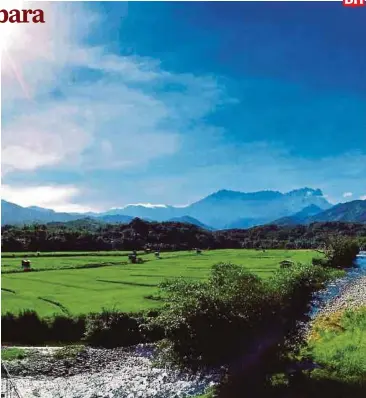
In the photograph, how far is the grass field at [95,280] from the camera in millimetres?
16422

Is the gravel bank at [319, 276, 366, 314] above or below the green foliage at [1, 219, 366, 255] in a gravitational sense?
below

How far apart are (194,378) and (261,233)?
3625cm

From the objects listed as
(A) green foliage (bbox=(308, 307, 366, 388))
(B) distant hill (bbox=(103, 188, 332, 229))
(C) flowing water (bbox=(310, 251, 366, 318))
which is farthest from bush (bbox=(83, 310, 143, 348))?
(B) distant hill (bbox=(103, 188, 332, 229))

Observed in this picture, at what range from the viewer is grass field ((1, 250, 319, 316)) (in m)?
16.4

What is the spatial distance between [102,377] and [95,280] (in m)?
11.0

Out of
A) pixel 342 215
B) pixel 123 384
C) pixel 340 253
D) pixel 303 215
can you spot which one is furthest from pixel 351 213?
pixel 123 384

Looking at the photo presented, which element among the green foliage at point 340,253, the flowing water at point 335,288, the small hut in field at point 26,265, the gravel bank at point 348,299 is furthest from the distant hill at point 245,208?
the small hut in field at point 26,265

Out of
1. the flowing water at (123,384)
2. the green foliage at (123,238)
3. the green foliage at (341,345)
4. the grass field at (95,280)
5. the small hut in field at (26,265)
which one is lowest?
the flowing water at (123,384)

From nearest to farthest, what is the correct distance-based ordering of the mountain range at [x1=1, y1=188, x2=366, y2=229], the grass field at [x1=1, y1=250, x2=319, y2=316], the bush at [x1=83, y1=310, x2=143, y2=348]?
the bush at [x1=83, y1=310, x2=143, y2=348]
the grass field at [x1=1, y1=250, x2=319, y2=316]
the mountain range at [x1=1, y1=188, x2=366, y2=229]

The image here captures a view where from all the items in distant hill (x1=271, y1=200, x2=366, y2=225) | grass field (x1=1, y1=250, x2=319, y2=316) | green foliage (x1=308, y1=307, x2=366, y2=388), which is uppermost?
distant hill (x1=271, y1=200, x2=366, y2=225)

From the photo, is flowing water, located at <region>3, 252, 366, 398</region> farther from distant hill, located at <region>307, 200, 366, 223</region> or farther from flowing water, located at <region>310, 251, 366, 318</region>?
distant hill, located at <region>307, 200, 366, 223</region>

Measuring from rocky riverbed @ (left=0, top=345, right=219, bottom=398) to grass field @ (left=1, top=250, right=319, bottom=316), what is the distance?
3.00 m

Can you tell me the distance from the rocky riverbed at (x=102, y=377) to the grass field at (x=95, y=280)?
2996mm

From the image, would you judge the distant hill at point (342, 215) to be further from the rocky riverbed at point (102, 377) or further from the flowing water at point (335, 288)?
the rocky riverbed at point (102, 377)
